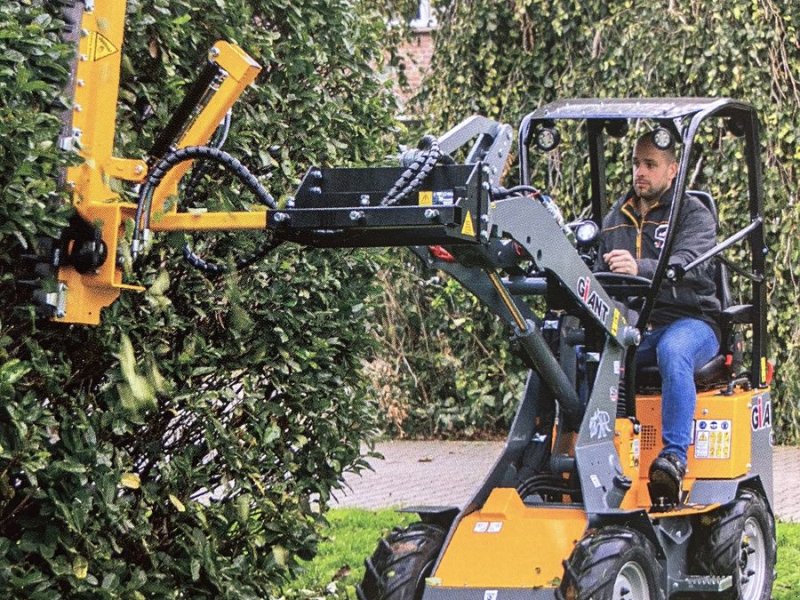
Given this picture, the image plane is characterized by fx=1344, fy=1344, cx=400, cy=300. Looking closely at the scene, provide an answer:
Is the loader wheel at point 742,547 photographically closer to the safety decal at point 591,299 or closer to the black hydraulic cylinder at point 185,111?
the safety decal at point 591,299

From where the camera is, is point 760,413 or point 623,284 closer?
point 623,284

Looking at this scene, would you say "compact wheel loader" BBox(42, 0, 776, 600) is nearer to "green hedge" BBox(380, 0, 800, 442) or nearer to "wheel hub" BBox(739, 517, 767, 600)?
"wheel hub" BBox(739, 517, 767, 600)

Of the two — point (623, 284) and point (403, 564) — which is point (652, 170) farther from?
point (403, 564)

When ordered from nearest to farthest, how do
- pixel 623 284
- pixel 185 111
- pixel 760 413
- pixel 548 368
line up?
1. pixel 185 111
2. pixel 548 368
3. pixel 623 284
4. pixel 760 413

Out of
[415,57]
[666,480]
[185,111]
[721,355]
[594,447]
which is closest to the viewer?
[185,111]

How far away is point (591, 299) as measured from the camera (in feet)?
18.8

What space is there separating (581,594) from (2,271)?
2664mm

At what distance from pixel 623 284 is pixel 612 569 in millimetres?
1633

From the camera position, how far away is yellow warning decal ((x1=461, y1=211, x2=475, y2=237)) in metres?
4.33

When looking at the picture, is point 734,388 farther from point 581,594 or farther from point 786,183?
point 786,183

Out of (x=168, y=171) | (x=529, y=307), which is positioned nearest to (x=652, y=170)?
(x=529, y=307)

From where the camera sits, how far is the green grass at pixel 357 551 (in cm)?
689

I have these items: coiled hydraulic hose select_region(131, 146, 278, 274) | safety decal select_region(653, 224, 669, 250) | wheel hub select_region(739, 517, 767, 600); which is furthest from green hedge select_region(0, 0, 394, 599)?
wheel hub select_region(739, 517, 767, 600)

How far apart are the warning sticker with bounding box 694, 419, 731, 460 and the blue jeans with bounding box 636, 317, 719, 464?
9.2 inches
